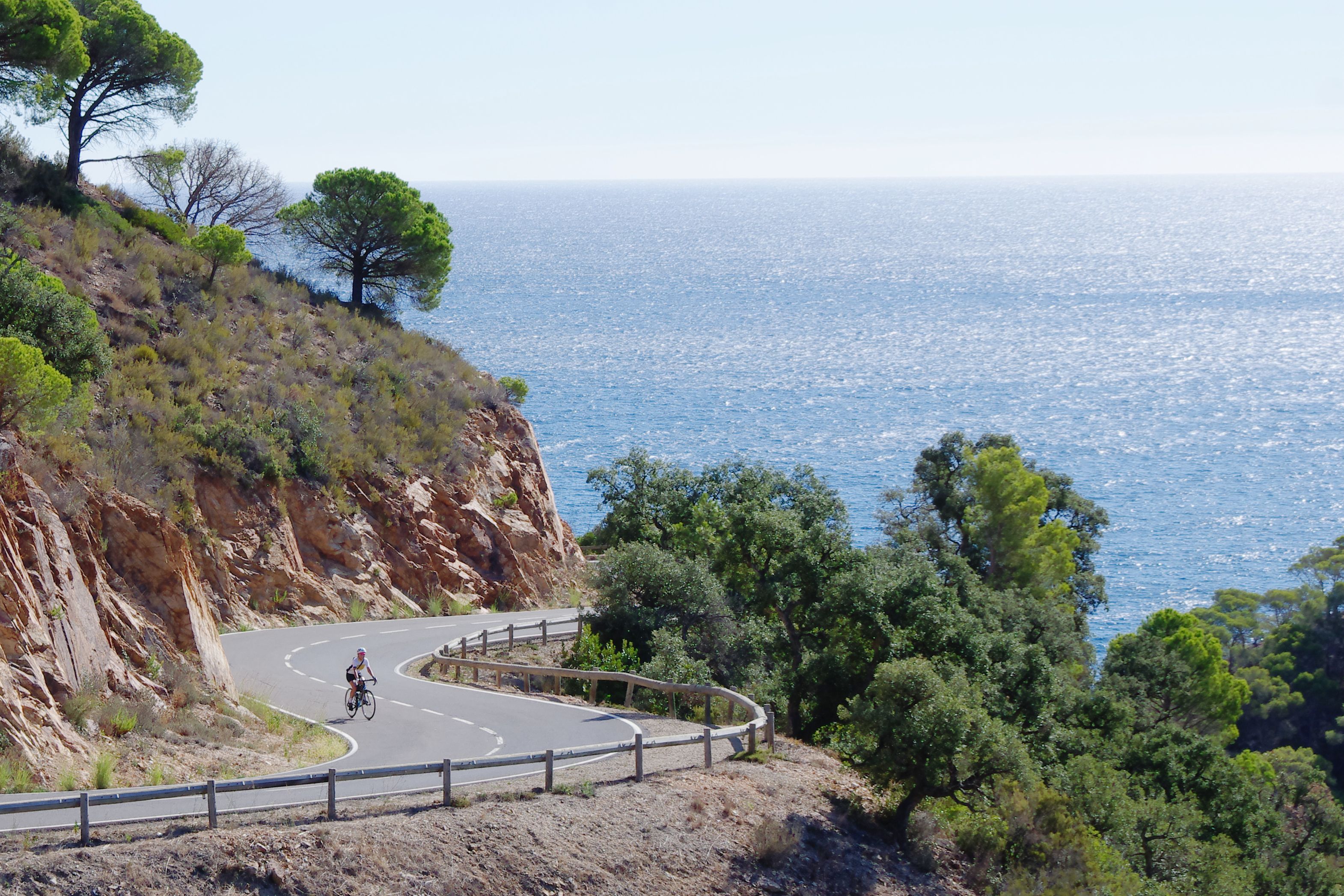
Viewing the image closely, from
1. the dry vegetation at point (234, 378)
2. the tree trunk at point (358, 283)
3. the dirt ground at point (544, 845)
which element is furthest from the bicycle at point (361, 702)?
the tree trunk at point (358, 283)

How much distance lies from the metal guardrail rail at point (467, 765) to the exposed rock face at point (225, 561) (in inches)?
96.5

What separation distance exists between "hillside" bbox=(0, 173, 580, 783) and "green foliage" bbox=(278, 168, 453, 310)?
320 cm

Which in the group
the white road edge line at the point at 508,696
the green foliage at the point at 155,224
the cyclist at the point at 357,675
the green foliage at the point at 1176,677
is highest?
the green foliage at the point at 155,224

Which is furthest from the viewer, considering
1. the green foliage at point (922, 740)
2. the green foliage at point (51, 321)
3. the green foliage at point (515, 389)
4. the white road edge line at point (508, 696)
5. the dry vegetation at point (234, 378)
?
the green foliage at point (515, 389)

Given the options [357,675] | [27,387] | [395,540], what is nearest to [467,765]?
[357,675]

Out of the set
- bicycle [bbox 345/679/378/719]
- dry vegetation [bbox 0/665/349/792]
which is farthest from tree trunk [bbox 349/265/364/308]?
dry vegetation [bbox 0/665/349/792]

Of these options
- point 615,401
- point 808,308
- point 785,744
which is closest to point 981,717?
point 785,744

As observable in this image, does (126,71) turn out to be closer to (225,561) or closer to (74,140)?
(74,140)

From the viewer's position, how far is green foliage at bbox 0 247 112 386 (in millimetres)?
21172

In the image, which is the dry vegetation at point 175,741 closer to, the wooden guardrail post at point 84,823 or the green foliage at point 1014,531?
the wooden guardrail post at point 84,823

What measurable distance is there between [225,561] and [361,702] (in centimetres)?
1073

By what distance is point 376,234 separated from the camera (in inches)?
1804

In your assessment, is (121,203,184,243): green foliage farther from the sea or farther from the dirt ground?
the dirt ground

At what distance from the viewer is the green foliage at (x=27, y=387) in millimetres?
16656
